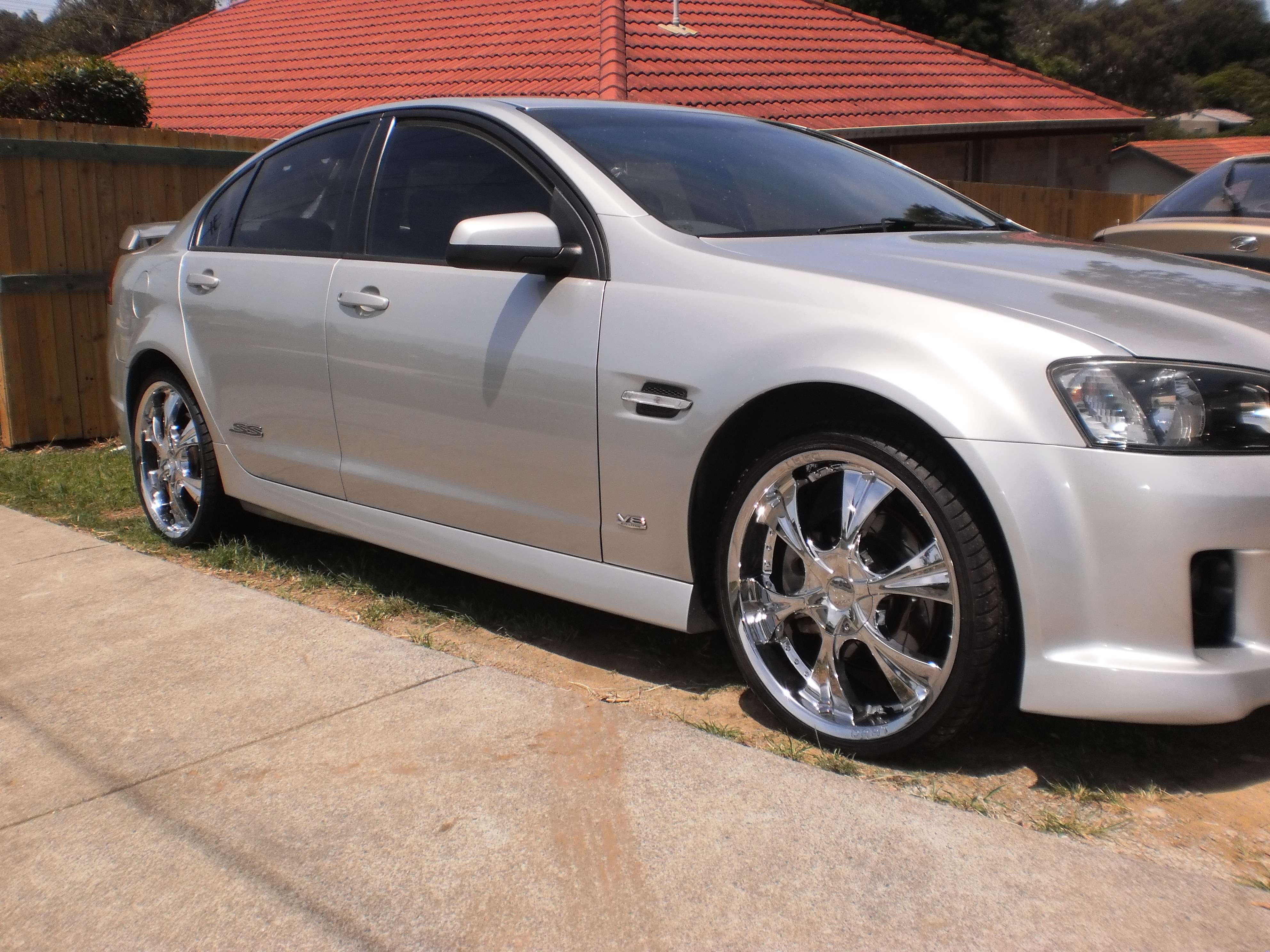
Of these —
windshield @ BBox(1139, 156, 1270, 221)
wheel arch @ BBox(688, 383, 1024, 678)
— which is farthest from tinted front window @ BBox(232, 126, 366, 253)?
windshield @ BBox(1139, 156, 1270, 221)

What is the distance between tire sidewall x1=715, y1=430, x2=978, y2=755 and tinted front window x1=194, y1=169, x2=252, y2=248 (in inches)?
105

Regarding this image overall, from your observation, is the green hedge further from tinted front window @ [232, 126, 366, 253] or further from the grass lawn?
tinted front window @ [232, 126, 366, 253]

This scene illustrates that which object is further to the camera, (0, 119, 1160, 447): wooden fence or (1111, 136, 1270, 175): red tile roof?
(1111, 136, 1270, 175): red tile roof

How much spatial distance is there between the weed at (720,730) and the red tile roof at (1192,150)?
46110 mm

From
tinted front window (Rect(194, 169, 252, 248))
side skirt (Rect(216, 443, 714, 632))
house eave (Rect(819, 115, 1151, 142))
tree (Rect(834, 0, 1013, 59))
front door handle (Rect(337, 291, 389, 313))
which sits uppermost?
tree (Rect(834, 0, 1013, 59))

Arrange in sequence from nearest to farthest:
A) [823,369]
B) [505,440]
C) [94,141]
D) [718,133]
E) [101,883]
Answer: [101,883]
[823,369]
[505,440]
[718,133]
[94,141]

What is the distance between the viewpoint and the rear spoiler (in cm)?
583

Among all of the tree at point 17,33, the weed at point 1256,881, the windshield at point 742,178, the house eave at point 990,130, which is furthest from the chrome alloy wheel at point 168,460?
the tree at point 17,33

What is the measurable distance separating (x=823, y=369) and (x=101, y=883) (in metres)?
1.92

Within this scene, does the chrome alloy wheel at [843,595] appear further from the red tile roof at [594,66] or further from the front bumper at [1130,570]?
the red tile roof at [594,66]

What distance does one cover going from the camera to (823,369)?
2.92 m

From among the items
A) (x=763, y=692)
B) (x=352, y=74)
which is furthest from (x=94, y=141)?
(x=352, y=74)

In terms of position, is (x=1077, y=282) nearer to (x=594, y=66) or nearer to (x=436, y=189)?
(x=436, y=189)

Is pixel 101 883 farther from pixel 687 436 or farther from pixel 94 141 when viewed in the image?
pixel 94 141
